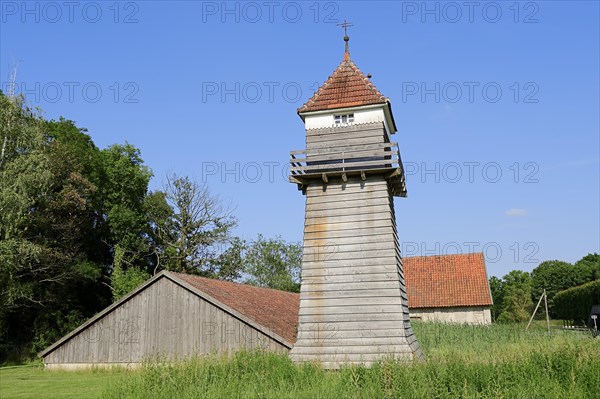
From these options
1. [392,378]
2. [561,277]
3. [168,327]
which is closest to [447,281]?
[168,327]

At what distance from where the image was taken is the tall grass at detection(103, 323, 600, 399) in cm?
1155

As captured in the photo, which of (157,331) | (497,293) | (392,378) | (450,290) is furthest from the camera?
(497,293)

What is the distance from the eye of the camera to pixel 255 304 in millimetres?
24297

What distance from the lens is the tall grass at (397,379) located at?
37.9ft

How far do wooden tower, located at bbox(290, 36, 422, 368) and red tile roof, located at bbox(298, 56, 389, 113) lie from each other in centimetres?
4

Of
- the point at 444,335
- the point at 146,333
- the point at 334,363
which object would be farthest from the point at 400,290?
the point at 146,333

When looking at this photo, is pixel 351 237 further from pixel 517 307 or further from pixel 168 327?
pixel 517 307

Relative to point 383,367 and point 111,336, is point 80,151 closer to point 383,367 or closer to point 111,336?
point 111,336

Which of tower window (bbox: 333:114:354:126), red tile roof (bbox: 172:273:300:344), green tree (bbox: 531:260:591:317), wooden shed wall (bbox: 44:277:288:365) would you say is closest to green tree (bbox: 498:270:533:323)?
green tree (bbox: 531:260:591:317)

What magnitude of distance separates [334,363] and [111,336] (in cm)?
1130

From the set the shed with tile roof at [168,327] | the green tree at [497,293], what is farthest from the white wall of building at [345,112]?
the green tree at [497,293]

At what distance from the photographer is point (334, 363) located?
53.6 feet

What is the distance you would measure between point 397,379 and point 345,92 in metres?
10.7

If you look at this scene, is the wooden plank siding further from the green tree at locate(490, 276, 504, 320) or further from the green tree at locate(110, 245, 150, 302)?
the green tree at locate(490, 276, 504, 320)
